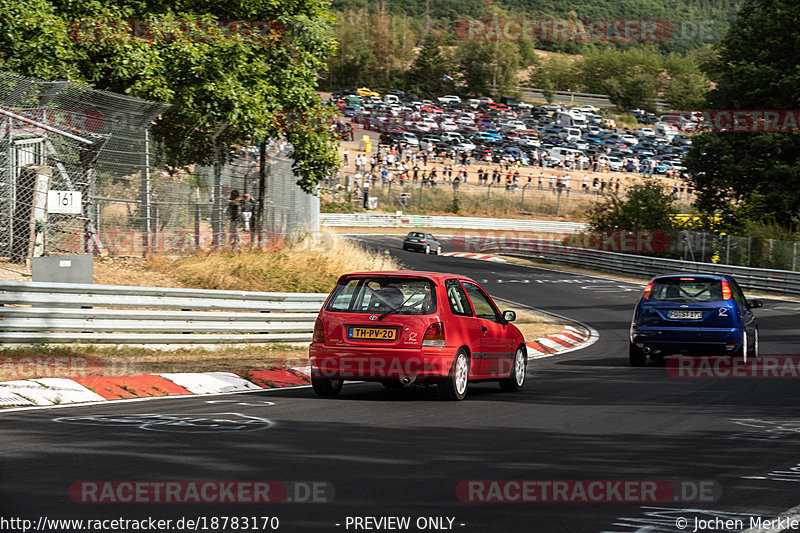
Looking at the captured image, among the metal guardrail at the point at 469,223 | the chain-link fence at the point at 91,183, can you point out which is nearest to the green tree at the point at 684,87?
the metal guardrail at the point at 469,223

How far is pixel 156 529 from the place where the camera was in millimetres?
4895

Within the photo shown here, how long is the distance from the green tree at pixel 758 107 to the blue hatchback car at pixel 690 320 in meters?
25.7

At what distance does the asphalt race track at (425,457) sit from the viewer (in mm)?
5293

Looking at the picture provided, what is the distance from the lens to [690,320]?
15039 millimetres

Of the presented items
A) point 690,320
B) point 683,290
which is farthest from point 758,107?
point 690,320

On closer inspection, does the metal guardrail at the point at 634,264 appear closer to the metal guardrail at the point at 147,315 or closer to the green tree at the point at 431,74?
the metal guardrail at the point at 147,315

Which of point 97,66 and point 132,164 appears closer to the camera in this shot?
point 132,164

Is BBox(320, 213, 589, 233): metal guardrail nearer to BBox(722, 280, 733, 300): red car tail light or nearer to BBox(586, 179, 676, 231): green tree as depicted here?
BBox(586, 179, 676, 231): green tree

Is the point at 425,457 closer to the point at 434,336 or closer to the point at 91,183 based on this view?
the point at 434,336

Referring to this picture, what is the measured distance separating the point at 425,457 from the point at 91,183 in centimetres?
1130

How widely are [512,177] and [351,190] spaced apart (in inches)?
477

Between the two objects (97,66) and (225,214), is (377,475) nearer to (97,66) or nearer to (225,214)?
(225,214)

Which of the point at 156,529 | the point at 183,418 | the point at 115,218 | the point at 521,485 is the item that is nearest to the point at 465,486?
the point at 521,485

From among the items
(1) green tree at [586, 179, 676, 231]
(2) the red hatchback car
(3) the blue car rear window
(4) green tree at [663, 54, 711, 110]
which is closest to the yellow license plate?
(2) the red hatchback car
